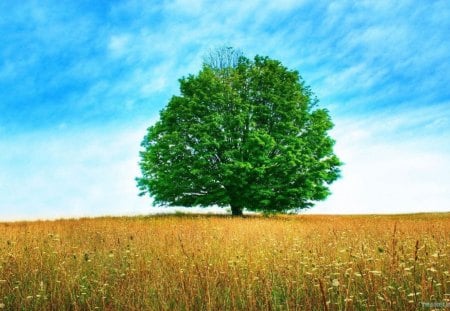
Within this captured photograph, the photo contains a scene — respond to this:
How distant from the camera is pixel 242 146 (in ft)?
82.2

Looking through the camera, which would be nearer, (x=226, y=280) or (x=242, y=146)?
(x=226, y=280)

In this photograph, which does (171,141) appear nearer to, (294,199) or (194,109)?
(194,109)

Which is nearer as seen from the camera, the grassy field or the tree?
the grassy field

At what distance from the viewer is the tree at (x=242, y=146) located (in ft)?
80.6

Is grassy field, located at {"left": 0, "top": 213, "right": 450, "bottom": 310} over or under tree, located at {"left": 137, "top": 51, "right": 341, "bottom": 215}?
under

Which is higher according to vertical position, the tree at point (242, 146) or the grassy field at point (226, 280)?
the tree at point (242, 146)

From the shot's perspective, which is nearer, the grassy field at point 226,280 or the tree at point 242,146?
the grassy field at point 226,280

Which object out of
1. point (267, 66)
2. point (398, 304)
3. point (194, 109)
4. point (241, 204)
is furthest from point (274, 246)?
point (267, 66)

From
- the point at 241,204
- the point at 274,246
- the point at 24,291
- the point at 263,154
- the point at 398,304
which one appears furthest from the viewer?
the point at 241,204

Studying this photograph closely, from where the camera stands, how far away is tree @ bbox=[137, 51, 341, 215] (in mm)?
24578

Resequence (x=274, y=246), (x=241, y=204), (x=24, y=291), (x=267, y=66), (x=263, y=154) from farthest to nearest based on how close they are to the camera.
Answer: (x=267, y=66)
(x=241, y=204)
(x=263, y=154)
(x=274, y=246)
(x=24, y=291)

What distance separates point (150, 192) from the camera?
26984mm

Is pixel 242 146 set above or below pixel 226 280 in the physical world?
above

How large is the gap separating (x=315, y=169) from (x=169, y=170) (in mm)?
9753
